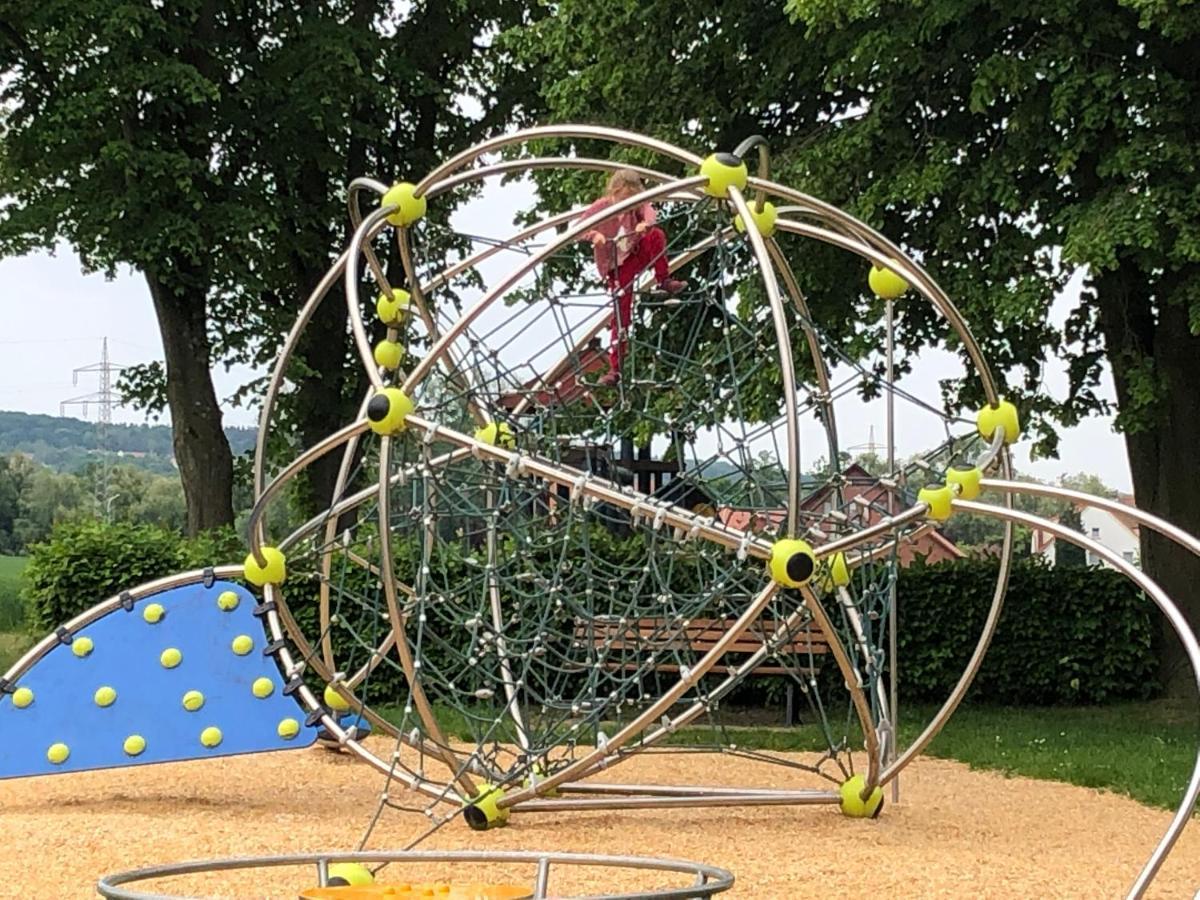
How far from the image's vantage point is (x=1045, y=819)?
26.9 ft

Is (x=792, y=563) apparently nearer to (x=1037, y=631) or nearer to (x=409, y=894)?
(x=409, y=894)

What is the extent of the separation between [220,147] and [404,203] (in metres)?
11.0

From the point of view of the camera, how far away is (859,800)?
780cm

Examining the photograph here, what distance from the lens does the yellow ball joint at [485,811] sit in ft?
23.8

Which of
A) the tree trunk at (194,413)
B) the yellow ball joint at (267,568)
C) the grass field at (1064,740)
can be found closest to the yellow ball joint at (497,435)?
the yellow ball joint at (267,568)

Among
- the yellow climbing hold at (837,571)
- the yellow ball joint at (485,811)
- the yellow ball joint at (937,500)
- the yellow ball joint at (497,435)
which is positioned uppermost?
the yellow ball joint at (497,435)

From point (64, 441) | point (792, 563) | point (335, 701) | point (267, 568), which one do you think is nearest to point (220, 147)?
point (335, 701)

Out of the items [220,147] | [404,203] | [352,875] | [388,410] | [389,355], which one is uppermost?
[220,147]

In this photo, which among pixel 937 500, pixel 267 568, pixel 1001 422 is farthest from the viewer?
pixel 267 568

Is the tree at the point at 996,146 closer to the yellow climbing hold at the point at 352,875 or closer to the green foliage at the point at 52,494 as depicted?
the yellow climbing hold at the point at 352,875

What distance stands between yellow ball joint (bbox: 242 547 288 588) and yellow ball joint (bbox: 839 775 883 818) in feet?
10.5

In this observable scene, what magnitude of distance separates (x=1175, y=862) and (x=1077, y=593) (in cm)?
686

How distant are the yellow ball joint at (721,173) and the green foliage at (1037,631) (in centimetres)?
708

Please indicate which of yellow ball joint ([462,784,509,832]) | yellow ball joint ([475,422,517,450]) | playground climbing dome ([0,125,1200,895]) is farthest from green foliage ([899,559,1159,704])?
yellow ball joint ([462,784,509,832])
